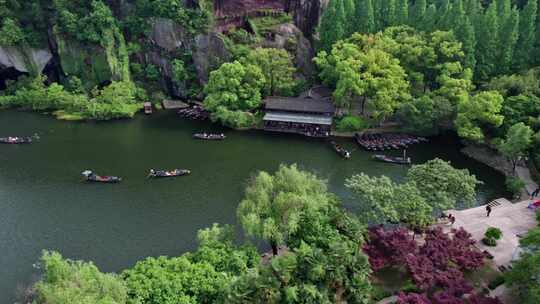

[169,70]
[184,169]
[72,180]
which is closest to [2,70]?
[169,70]

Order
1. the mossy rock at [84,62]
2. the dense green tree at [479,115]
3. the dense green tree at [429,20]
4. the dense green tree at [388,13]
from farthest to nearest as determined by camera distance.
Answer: the mossy rock at [84,62] → the dense green tree at [388,13] → the dense green tree at [429,20] → the dense green tree at [479,115]

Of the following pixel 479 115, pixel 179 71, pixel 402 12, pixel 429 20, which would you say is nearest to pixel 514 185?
pixel 479 115

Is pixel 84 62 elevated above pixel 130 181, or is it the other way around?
pixel 84 62

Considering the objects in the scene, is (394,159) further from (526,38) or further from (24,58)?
(24,58)

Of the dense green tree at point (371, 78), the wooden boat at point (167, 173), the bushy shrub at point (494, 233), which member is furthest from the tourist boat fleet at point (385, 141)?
the wooden boat at point (167, 173)

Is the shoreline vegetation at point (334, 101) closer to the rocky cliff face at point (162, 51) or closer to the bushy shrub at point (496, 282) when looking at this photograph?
the rocky cliff face at point (162, 51)

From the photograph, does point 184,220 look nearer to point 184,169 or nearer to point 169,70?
point 184,169

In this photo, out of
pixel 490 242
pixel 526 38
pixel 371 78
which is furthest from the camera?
pixel 526 38
